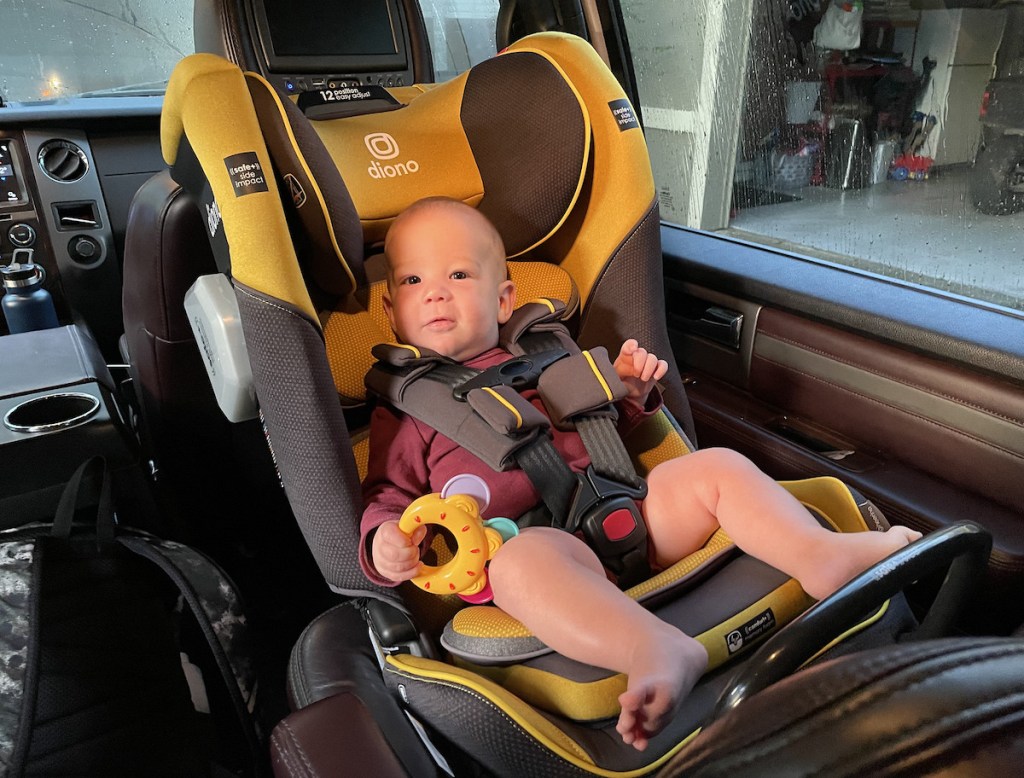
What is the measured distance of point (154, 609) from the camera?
1.34 metres

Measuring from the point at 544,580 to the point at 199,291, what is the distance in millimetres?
732

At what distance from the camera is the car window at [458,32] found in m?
2.40

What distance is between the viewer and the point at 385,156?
1.50m

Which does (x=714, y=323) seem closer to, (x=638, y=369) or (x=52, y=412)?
(x=638, y=369)

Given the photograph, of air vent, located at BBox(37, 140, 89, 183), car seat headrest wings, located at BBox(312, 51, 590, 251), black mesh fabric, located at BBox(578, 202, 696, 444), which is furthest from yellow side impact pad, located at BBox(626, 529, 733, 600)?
air vent, located at BBox(37, 140, 89, 183)

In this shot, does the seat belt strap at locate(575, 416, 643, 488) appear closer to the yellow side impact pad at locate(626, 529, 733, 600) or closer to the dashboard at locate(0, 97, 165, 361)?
the yellow side impact pad at locate(626, 529, 733, 600)

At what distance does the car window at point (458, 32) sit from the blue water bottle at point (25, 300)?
4.26 feet

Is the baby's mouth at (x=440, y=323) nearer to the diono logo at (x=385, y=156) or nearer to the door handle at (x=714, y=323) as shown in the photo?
the diono logo at (x=385, y=156)

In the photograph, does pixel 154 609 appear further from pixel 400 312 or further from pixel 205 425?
pixel 400 312

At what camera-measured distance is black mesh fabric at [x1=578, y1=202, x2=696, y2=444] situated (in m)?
1.52

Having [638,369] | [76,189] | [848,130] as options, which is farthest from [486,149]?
[76,189]

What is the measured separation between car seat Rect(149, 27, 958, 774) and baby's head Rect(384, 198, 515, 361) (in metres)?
0.07

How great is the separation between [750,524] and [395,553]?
1.72 ft

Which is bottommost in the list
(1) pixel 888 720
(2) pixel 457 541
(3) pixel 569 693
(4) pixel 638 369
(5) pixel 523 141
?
(3) pixel 569 693
